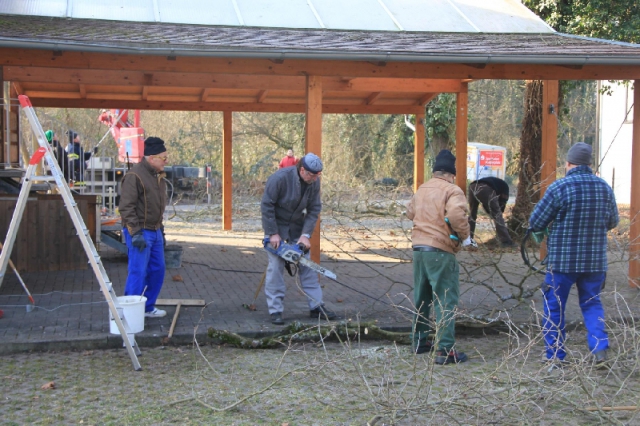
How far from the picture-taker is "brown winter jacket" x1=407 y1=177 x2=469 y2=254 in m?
5.61

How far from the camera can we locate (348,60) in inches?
316

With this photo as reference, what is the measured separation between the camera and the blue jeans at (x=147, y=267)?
6695 mm

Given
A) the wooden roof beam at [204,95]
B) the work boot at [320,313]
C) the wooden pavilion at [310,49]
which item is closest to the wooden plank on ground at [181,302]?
the work boot at [320,313]

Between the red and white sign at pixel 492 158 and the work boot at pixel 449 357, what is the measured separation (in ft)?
71.0

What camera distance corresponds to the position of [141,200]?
6.81 m

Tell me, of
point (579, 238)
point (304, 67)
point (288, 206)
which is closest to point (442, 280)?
point (579, 238)

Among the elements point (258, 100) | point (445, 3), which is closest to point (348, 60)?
point (445, 3)

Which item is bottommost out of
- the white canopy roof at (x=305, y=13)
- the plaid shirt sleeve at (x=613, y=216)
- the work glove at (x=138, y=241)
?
the work glove at (x=138, y=241)

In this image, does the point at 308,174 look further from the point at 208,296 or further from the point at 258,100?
the point at 258,100

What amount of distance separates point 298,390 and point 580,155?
9.21ft

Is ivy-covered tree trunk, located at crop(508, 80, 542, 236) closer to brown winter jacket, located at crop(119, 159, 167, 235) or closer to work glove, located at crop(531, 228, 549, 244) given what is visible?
work glove, located at crop(531, 228, 549, 244)

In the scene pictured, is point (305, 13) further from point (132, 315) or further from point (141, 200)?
point (132, 315)

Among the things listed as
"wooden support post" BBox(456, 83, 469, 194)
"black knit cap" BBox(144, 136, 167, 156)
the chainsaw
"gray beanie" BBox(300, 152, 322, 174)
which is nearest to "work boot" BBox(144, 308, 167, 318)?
the chainsaw

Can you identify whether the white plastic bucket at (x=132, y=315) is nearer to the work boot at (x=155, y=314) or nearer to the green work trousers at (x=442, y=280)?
the work boot at (x=155, y=314)
